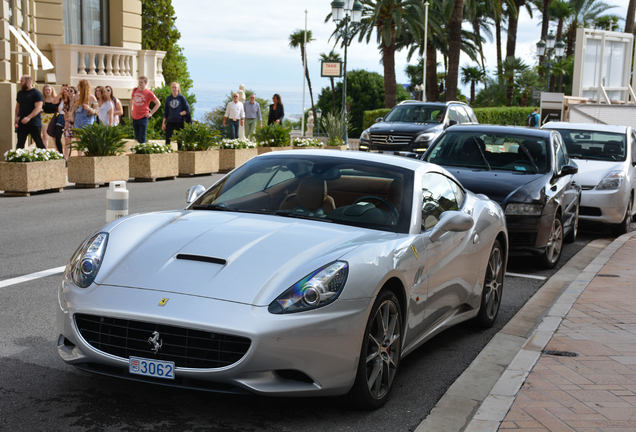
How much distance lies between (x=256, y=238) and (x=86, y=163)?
11826 millimetres

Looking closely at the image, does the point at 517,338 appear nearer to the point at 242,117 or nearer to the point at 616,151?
the point at 616,151

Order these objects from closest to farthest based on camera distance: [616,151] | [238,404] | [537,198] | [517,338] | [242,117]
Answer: [238,404] < [517,338] < [537,198] < [616,151] < [242,117]

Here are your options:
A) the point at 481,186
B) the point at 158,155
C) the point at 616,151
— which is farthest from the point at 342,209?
the point at 158,155

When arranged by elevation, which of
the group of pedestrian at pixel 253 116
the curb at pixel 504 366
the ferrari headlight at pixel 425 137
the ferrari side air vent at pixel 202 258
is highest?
→ the group of pedestrian at pixel 253 116

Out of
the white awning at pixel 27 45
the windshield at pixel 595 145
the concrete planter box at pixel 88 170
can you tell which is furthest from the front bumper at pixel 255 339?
the white awning at pixel 27 45

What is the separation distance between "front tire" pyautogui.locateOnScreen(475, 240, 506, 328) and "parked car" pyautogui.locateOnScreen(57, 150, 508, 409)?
940 millimetres

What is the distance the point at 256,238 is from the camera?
450 cm

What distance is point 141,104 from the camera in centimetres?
1927

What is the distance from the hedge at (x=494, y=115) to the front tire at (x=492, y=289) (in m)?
39.9

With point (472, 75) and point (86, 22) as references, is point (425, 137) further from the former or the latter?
point (472, 75)

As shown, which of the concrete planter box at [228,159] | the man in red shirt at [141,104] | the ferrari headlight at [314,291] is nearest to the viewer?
the ferrari headlight at [314,291]

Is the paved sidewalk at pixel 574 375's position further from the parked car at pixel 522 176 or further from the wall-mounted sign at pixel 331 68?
the wall-mounted sign at pixel 331 68

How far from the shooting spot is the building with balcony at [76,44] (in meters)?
22.3

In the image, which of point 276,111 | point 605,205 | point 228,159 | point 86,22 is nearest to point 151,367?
point 605,205
